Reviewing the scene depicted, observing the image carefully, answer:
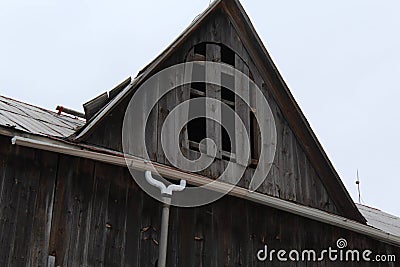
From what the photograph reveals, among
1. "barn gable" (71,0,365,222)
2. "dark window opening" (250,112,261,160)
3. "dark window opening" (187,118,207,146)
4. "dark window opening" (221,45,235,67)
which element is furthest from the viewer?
"dark window opening" (221,45,235,67)

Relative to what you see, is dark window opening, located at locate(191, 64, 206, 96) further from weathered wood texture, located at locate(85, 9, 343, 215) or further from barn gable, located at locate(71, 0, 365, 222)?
weathered wood texture, located at locate(85, 9, 343, 215)

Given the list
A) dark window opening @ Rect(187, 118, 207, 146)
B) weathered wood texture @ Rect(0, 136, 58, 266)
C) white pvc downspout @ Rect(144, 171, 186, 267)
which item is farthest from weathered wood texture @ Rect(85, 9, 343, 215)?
weathered wood texture @ Rect(0, 136, 58, 266)

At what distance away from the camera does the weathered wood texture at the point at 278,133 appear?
722 cm

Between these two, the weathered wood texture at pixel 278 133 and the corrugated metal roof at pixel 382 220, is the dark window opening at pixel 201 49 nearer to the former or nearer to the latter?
the weathered wood texture at pixel 278 133

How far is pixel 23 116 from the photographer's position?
6.61 m

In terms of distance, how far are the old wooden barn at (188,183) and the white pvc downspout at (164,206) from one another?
109 millimetres

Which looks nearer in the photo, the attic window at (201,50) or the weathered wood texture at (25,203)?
the weathered wood texture at (25,203)

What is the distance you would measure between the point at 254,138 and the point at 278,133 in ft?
1.30

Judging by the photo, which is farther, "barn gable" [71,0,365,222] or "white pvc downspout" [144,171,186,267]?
"barn gable" [71,0,365,222]

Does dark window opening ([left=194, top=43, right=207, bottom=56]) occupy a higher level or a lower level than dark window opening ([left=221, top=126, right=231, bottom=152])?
higher

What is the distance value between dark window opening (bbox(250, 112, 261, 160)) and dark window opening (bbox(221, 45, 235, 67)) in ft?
2.37

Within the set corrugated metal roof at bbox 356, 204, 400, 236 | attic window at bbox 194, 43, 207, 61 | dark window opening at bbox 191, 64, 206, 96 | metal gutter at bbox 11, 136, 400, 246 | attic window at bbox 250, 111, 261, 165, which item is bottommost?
metal gutter at bbox 11, 136, 400, 246

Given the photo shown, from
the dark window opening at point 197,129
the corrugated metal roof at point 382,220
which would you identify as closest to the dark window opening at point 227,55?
the dark window opening at point 197,129

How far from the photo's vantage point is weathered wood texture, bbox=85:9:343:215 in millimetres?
7219
